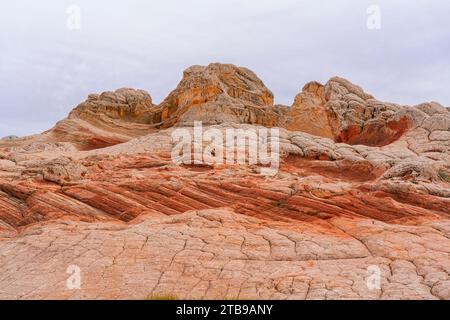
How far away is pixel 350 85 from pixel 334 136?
7.82m

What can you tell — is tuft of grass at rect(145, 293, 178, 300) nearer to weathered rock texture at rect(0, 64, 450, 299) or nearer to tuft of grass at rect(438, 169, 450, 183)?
weathered rock texture at rect(0, 64, 450, 299)

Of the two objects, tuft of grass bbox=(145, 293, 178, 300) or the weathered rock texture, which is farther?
the weathered rock texture

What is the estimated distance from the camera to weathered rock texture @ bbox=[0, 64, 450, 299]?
1498 centimetres

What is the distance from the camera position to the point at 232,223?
20.0m

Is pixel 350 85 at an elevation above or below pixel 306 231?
above

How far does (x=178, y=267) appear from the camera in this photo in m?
16.0

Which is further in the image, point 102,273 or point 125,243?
point 125,243

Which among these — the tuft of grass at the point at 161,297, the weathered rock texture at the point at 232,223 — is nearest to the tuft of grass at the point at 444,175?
the weathered rock texture at the point at 232,223

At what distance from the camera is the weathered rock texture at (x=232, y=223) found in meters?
15.0

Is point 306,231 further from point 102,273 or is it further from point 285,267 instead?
point 102,273

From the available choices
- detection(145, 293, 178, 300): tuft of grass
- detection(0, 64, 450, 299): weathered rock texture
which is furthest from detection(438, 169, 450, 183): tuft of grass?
detection(145, 293, 178, 300): tuft of grass

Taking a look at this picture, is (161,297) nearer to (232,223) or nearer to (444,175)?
(232,223)

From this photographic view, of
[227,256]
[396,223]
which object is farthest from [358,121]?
[227,256]

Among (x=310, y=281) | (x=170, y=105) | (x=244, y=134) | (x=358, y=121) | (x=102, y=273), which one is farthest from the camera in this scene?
(x=170, y=105)
